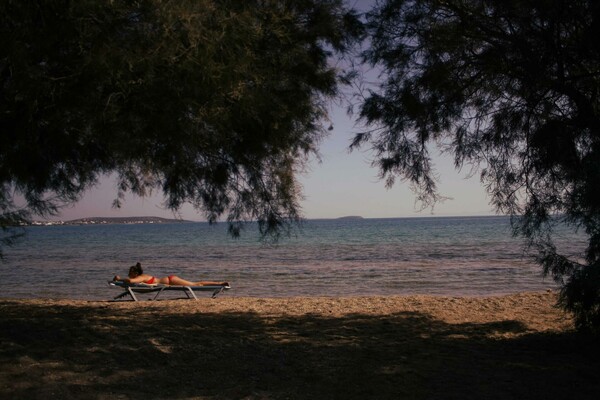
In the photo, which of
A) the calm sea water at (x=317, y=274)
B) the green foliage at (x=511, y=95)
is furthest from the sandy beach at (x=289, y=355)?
the calm sea water at (x=317, y=274)

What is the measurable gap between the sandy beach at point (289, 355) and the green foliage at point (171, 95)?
4.32 feet

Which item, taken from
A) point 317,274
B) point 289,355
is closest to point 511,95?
point 289,355

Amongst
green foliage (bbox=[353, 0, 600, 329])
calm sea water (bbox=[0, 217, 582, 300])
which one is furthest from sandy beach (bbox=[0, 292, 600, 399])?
calm sea water (bbox=[0, 217, 582, 300])

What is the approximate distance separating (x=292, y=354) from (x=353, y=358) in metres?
0.58

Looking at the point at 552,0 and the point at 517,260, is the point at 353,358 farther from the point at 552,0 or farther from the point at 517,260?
the point at 517,260

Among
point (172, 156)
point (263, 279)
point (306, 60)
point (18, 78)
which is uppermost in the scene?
point (306, 60)

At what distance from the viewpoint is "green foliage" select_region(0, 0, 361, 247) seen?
4086 mm

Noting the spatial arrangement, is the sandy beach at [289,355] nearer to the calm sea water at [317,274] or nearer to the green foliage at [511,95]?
the green foliage at [511,95]

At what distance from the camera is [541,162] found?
19.0ft

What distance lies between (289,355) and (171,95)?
107 inches

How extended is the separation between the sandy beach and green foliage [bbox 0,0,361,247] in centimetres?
132

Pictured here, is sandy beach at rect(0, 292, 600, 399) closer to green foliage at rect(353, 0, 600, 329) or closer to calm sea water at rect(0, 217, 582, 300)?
green foliage at rect(353, 0, 600, 329)

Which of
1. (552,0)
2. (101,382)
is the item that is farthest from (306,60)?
(101,382)

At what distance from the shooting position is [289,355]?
18.7ft
